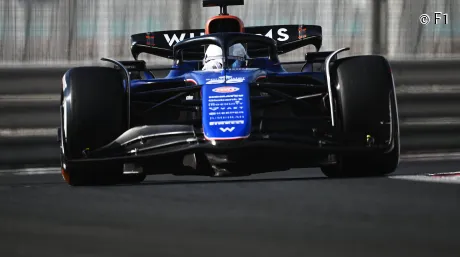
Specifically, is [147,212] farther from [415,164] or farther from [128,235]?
[415,164]

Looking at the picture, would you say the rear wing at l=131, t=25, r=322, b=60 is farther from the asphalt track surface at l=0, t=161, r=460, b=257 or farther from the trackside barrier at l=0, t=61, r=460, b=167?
the asphalt track surface at l=0, t=161, r=460, b=257

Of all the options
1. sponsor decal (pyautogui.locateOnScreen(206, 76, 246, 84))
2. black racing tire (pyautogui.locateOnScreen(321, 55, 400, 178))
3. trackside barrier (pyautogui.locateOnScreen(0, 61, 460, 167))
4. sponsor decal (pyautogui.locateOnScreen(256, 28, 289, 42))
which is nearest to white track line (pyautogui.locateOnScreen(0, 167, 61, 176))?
trackside barrier (pyautogui.locateOnScreen(0, 61, 460, 167))

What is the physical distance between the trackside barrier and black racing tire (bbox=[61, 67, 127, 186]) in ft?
10.7

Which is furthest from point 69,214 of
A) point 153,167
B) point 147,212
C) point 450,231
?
point 450,231

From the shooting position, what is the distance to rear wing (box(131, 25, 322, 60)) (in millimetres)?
9414

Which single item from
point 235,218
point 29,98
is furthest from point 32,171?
point 235,218

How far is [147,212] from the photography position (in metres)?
6.17

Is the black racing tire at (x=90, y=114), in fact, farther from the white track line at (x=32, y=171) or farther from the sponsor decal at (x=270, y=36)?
the white track line at (x=32, y=171)

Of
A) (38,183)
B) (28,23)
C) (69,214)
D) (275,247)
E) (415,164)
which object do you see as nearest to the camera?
(275,247)

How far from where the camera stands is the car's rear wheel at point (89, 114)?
7.05 m

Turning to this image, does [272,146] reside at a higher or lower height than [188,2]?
lower

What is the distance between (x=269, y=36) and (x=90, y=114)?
2.81 m

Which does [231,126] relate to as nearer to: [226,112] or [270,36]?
[226,112]

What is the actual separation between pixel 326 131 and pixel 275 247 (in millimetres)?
2371
